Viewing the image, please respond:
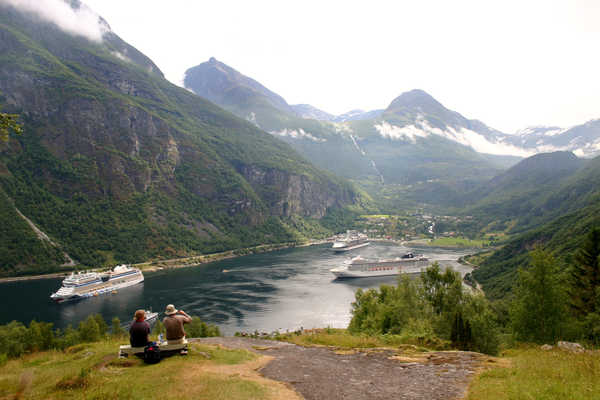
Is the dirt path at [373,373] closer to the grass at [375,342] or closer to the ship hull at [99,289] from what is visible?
the grass at [375,342]

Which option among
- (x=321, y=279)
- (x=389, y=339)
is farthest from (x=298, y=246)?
(x=389, y=339)

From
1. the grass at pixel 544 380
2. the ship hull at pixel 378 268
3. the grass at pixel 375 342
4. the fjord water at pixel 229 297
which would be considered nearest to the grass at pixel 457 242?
the fjord water at pixel 229 297

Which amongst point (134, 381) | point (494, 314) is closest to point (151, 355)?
point (134, 381)

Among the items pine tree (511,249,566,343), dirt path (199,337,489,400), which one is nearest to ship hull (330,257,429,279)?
pine tree (511,249,566,343)

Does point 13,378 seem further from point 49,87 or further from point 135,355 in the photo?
point 49,87

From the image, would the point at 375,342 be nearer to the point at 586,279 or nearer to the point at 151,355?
the point at 151,355

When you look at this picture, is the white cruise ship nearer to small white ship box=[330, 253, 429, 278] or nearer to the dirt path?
small white ship box=[330, 253, 429, 278]

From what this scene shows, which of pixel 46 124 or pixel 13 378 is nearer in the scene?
pixel 13 378
